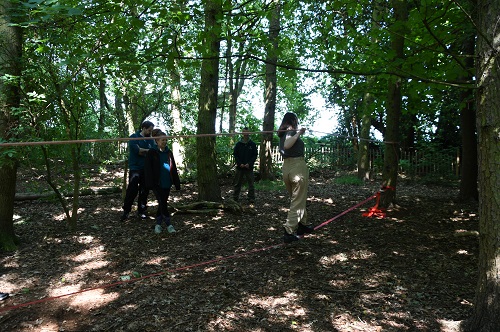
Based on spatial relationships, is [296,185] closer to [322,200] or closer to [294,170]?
[294,170]

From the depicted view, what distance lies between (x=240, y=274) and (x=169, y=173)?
7.76ft

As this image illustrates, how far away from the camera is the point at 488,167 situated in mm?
3086

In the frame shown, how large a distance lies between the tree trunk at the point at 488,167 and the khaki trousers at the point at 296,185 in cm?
243

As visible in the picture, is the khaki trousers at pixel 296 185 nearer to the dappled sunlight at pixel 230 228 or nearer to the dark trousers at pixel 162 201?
the dappled sunlight at pixel 230 228

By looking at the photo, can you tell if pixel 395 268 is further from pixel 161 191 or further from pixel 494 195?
pixel 161 191

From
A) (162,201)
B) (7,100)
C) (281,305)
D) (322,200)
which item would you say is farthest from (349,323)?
(322,200)

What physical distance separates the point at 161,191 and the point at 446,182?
11.0 m

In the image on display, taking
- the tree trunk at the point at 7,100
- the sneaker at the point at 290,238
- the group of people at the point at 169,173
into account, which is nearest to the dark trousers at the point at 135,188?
the group of people at the point at 169,173

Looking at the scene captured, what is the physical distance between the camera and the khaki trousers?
527 centimetres

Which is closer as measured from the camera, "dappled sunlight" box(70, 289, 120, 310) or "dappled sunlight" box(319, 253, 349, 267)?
"dappled sunlight" box(70, 289, 120, 310)

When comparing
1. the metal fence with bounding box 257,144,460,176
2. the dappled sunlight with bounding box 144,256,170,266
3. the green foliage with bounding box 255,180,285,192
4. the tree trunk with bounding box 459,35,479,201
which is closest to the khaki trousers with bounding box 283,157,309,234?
the dappled sunlight with bounding box 144,256,170,266

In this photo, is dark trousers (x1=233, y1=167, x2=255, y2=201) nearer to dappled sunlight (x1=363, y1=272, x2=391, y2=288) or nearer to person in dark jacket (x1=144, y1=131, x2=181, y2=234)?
person in dark jacket (x1=144, y1=131, x2=181, y2=234)

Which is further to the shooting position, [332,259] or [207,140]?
[207,140]

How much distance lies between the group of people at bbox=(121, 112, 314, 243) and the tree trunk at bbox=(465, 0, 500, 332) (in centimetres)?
230
